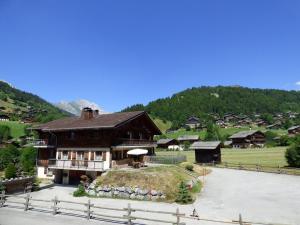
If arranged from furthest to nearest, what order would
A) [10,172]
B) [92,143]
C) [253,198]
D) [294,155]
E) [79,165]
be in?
[294,155]
[10,172]
[92,143]
[79,165]
[253,198]

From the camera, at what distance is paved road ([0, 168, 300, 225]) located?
23.3 meters

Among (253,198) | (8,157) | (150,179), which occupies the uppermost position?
(8,157)

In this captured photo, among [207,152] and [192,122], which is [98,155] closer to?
[207,152]

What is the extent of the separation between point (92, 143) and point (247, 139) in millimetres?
96221

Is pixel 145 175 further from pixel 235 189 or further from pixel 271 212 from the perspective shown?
pixel 271 212

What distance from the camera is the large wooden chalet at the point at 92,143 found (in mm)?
38909

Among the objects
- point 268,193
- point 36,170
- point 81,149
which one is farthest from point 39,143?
point 268,193

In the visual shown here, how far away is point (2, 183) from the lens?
109 ft

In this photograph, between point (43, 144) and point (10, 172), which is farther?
point (43, 144)

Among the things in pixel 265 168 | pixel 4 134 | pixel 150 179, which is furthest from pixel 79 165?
pixel 4 134

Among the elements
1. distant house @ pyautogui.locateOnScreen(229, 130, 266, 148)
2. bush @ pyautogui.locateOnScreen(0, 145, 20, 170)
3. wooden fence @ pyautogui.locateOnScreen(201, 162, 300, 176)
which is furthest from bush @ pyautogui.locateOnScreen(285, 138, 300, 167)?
distant house @ pyautogui.locateOnScreen(229, 130, 266, 148)

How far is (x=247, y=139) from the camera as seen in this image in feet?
406

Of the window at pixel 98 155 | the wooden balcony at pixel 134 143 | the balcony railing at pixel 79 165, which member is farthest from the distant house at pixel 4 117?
the window at pixel 98 155

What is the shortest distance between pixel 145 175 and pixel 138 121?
1340cm
